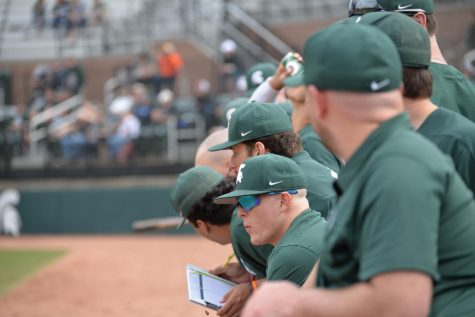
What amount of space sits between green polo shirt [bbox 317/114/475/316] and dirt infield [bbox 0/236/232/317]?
5877 millimetres

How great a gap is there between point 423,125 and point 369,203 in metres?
0.94

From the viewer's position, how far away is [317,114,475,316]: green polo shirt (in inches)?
79.7

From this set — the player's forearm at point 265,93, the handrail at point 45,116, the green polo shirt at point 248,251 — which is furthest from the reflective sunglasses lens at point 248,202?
the handrail at point 45,116

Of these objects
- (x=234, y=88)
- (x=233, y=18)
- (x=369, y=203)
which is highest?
(x=369, y=203)

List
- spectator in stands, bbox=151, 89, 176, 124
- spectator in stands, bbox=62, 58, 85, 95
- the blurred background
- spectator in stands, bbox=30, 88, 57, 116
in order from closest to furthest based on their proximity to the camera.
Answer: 1. the blurred background
2. spectator in stands, bbox=151, 89, 176, 124
3. spectator in stands, bbox=30, 88, 57, 116
4. spectator in stands, bbox=62, 58, 85, 95

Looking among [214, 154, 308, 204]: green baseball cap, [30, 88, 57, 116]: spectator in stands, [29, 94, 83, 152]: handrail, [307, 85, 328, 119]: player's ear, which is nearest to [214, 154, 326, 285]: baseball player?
[214, 154, 308, 204]: green baseball cap

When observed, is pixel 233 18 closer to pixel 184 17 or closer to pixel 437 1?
pixel 184 17

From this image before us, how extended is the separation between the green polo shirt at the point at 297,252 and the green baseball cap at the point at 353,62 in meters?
1.23

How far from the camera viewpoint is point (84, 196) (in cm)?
1855

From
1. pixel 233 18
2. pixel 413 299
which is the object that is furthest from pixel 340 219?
pixel 233 18

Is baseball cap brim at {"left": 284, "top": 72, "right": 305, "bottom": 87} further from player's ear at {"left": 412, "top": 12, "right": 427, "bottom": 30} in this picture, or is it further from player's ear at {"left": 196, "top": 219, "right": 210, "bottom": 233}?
player's ear at {"left": 412, "top": 12, "right": 427, "bottom": 30}

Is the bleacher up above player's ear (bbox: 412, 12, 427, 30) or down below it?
below

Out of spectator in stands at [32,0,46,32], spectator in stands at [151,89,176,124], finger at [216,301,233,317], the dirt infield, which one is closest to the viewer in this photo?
finger at [216,301,233,317]

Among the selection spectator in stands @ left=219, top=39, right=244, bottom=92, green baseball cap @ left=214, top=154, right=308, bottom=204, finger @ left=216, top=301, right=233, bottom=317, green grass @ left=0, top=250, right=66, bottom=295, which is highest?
green baseball cap @ left=214, top=154, right=308, bottom=204
